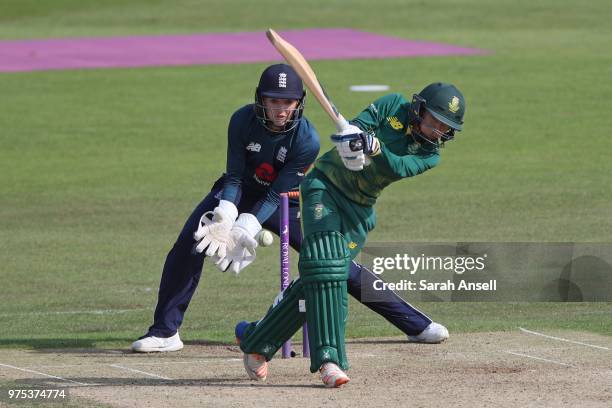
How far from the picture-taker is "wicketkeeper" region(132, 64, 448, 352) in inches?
368

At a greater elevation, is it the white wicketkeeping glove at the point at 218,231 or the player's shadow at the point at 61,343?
the white wicketkeeping glove at the point at 218,231

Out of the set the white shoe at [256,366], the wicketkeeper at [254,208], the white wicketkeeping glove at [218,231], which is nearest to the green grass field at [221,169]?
the wicketkeeper at [254,208]

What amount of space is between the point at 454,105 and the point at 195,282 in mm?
2792

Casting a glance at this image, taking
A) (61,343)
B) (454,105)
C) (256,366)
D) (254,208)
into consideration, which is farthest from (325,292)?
(61,343)

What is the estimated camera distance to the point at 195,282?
10305mm

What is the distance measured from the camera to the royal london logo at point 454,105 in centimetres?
857

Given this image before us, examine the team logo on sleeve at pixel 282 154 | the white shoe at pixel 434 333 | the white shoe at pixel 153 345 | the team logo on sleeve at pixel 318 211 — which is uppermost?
the team logo on sleeve at pixel 282 154

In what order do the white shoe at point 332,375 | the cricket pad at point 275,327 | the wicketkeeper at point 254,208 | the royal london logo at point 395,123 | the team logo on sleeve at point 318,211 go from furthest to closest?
the wicketkeeper at point 254,208 < the royal london logo at point 395,123 < the cricket pad at point 275,327 < the team logo on sleeve at point 318,211 < the white shoe at point 332,375

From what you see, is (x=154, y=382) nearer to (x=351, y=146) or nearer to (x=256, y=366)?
(x=256, y=366)

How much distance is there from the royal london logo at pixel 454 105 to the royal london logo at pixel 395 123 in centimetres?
38

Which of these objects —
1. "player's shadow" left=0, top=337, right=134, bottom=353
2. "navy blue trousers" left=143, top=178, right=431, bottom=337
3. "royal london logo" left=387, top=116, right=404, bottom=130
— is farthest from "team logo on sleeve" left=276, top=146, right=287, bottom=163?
"player's shadow" left=0, top=337, right=134, bottom=353

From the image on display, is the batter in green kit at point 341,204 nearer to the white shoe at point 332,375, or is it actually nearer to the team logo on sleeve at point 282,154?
the white shoe at point 332,375

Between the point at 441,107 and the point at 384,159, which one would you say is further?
the point at 441,107

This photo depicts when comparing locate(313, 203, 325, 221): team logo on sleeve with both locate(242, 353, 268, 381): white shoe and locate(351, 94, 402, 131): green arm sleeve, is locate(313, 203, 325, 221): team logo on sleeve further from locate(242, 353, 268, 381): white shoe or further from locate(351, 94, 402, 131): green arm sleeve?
locate(242, 353, 268, 381): white shoe
